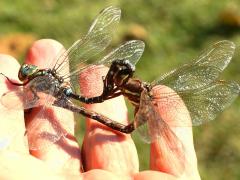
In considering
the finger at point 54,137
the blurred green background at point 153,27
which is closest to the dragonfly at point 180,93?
the finger at point 54,137

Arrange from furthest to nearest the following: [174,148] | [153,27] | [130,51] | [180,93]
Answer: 1. [153,27]
2. [130,51]
3. [180,93]
4. [174,148]

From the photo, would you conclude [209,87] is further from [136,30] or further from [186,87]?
[136,30]

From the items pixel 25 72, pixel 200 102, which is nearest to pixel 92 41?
pixel 25 72

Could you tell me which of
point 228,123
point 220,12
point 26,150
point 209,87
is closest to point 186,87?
point 209,87

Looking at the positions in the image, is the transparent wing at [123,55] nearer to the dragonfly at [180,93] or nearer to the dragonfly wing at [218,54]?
the dragonfly at [180,93]

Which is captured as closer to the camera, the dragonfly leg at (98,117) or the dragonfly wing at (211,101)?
the dragonfly wing at (211,101)

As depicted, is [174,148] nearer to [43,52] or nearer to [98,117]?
[98,117]
